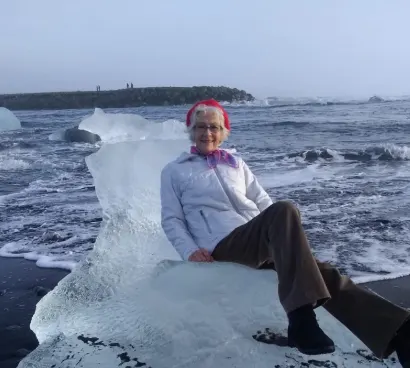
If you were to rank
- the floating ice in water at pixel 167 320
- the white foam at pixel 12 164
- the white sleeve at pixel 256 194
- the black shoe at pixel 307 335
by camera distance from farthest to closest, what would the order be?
the white foam at pixel 12 164, the white sleeve at pixel 256 194, the floating ice in water at pixel 167 320, the black shoe at pixel 307 335

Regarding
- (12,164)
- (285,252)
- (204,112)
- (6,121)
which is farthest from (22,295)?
(6,121)

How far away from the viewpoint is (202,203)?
3189 millimetres

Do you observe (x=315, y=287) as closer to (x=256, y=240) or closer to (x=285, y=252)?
(x=285, y=252)

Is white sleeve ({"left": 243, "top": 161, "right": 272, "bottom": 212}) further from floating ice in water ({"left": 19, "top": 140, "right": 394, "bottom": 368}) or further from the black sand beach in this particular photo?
the black sand beach

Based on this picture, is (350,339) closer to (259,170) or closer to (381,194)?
(381,194)

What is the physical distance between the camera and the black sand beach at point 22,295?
327cm

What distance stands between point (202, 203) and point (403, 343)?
140 centimetres

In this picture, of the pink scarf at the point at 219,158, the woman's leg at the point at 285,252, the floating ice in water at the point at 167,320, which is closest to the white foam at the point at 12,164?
the floating ice in water at the point at 167,320

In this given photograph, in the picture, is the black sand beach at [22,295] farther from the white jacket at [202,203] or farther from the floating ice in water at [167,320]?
the white jacket at [202,203]

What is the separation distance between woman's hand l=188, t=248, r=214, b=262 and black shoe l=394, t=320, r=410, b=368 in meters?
1.09

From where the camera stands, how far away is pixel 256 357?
2584 mm

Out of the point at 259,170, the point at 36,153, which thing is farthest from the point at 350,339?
the point at 36,153

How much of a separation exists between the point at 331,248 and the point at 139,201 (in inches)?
82.4

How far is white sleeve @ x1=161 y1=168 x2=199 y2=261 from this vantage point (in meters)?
3.07
